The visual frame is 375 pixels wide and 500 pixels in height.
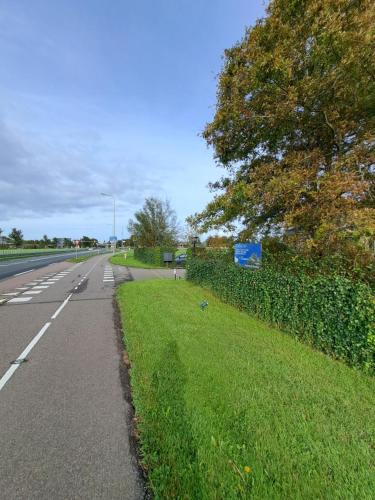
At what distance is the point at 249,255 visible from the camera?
28.1 ft

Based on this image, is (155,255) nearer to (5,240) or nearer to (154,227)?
(154,227)

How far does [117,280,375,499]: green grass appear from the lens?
7.68ft

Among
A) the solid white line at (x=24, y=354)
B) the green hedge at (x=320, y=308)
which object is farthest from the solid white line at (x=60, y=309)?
the green hedge at (x=320, y=308)

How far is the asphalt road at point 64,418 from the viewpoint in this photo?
96.2 inches

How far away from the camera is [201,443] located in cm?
277

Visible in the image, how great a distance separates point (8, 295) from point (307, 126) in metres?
13.8

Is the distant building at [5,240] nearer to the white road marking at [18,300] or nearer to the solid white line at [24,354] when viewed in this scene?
the white road marking at [18,300]

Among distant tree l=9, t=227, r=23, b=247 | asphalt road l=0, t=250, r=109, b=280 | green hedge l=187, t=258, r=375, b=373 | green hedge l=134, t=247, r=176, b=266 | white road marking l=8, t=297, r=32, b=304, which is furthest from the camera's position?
distant tree l=9, t=227, r=23, b=247

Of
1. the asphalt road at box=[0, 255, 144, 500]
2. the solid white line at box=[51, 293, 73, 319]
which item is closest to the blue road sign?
the asphalt road at box=[0, 255, 144, 500]

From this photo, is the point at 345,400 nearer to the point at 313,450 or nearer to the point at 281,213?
the point at 313,450

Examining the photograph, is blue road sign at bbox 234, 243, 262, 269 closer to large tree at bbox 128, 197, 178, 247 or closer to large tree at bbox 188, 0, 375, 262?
large tree at bbox 188, 0, 375, 262

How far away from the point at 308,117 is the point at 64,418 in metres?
8.16

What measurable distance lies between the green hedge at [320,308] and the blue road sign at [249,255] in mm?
307

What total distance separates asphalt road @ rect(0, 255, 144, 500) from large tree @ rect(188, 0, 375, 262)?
16.2ft
